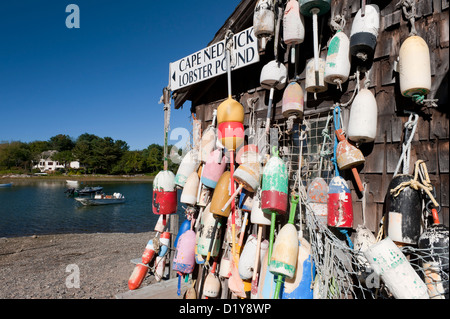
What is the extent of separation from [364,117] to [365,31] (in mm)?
660

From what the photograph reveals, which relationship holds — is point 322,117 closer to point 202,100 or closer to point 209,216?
point 209,216

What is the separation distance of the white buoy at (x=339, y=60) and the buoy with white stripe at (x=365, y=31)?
0.26 ft

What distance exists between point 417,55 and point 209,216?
2373mm

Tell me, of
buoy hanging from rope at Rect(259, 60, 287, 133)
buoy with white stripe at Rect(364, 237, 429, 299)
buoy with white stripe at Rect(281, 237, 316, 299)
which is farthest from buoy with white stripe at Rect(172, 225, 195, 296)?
buoy with white stripe at Rect(364, 237, 429, 299)

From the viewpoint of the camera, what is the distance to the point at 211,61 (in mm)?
3662

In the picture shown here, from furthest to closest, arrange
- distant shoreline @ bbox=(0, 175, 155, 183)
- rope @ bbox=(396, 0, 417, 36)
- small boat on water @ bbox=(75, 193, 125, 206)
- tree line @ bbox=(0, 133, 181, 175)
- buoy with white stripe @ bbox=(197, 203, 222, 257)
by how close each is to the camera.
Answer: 1. tree line @ bbox=(0, 133, 181, 175)
2. distant shoreline @ bbox=(0, 175, 155, 183)
3. small boat on water @ bbox=(75, 193, 125, 206)
4. buoy with white stripe @ bbox=(197, 203, 222, 257)
5. rope @ bbox=(396, 0, 417, 36)

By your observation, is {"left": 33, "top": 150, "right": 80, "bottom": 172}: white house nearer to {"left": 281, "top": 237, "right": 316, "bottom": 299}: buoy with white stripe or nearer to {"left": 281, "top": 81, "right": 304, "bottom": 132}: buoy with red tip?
{"left": 281, "top": 81, "right": 304, "bottom": 132}: buoy with red tip

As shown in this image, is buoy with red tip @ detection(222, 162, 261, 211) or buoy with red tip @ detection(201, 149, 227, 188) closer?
buoy with red tip @ detection(222, 162, 261, 211)

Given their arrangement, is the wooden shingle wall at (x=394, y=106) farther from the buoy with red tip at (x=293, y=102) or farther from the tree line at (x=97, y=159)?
the tree line at (x=97, y=159)

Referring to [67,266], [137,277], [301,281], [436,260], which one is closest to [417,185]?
[436,260]

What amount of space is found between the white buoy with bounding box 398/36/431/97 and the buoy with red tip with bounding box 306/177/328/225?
0.92 meters

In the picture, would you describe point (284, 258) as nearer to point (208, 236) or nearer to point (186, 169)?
point (208, 236)

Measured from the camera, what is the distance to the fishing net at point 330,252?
5.47 feet

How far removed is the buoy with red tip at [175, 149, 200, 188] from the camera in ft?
12.1
